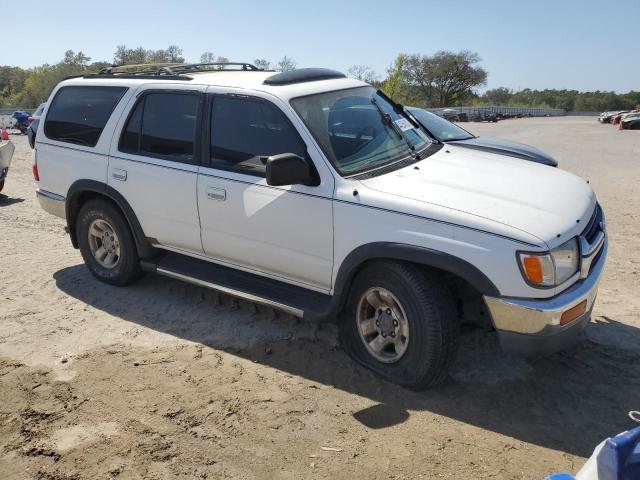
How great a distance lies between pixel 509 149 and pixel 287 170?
15.8 ft

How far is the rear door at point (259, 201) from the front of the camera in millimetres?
4004

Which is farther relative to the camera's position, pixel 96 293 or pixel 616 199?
pixel 616 199

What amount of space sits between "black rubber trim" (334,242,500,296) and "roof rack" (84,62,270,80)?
2.21m

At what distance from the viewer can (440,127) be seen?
855cm

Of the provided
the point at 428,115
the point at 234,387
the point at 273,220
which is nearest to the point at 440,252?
the point at 273,220

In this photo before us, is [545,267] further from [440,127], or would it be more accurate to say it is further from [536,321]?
[440,127]

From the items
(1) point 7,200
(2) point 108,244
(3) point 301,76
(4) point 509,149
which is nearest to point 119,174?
(2) point 108,244

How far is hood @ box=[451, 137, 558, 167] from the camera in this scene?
7547 millimetres

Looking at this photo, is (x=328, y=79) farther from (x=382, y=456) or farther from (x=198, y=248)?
(x=382, y=456)

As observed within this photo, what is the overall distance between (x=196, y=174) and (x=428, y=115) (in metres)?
5.08

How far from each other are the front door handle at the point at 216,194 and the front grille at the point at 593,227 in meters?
2.49

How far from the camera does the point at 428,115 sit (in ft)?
28.7

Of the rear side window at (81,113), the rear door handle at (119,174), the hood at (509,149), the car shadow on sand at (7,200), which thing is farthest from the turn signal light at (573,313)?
the car shadow on sand at (7,200)

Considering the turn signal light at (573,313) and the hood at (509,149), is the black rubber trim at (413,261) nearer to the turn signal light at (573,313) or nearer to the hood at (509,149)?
the turn signal light at (573,313)
